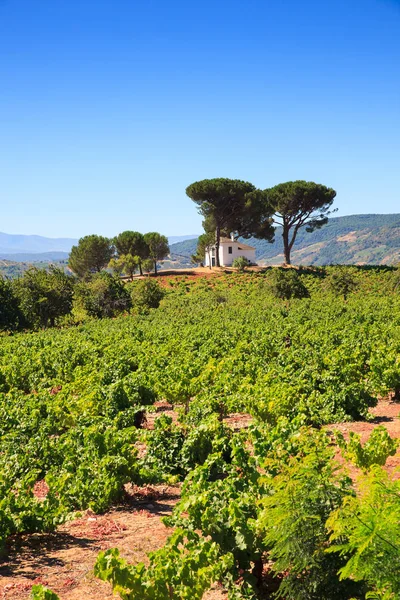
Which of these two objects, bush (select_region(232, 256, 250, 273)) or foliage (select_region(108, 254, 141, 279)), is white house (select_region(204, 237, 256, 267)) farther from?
foliage (select_region(108, 254, 141, 279))

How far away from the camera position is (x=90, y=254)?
8569cm

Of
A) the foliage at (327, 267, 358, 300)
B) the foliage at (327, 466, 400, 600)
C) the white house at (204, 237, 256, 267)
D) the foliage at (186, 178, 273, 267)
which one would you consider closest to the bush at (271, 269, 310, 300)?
the foliage at (327, 267, 358, 300)

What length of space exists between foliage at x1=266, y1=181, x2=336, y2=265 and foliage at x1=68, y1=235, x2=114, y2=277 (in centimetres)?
2972

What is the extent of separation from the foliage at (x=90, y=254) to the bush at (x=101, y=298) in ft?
101

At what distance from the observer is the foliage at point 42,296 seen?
48875mm

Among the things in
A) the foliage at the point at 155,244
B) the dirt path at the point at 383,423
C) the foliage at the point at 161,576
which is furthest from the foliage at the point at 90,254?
the foliage at the point at 161,576

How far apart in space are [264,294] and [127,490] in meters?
46.1

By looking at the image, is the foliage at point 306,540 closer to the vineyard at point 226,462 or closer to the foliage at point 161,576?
the vineyard at point 226,462

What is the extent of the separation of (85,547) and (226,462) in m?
3.77

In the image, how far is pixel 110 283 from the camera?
55125 mm

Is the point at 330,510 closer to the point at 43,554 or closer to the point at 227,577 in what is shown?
the point at 227,577

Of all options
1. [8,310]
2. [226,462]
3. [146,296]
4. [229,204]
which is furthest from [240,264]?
[226,462]

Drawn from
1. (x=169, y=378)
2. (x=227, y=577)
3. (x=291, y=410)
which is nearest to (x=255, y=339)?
(x=169, y=378)

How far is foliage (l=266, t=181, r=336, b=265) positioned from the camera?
73.4 meters
